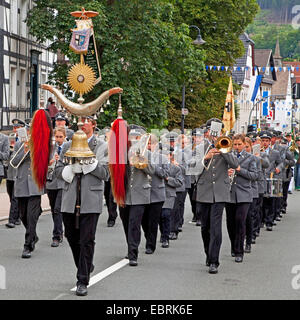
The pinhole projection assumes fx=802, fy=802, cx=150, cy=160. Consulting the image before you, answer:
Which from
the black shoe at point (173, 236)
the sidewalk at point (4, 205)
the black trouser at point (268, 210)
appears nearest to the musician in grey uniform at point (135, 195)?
the black shoe at point (173, 236)

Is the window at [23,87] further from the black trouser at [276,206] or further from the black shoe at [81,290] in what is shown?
the black shoe at [81,290]

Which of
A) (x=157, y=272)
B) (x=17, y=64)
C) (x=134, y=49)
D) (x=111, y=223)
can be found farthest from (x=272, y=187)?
(x=17, y=64)

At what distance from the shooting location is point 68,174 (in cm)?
905

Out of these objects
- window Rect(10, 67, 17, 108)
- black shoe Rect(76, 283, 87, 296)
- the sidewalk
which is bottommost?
the sidewalk

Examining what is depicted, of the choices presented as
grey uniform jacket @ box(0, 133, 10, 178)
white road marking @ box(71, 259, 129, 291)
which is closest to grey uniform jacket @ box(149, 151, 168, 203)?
white road marking @ box(71, 259, 129, 291)

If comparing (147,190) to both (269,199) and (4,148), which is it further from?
(269,199)

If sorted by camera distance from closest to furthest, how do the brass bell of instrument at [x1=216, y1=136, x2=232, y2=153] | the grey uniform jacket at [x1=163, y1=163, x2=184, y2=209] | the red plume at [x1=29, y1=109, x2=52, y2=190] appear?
the red plume at [x1=29, y1=109, x2=52, y2=190] → the brass bell of instrument at [x1=216, y1=136, x2=232, y2=153] → the grey uniform jacket at [x1=163, y1=163, x2=184, y2=209]

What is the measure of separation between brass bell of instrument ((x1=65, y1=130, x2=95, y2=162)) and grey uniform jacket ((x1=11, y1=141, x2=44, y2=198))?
287cm

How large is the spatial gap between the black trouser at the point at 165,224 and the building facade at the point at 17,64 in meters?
15.5

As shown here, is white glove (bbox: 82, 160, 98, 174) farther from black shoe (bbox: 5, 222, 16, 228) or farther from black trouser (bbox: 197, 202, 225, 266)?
black shoe (bbox: 5, 222, 16, 228)

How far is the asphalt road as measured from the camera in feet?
29.2

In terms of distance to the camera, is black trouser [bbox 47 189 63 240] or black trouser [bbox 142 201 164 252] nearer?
black trouser [bbox 142 201 164 252]

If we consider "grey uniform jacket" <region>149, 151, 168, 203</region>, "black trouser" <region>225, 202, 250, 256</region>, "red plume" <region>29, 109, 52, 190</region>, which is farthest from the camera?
"grey uniform jacket" <region>149, 151, 168, 203</region>

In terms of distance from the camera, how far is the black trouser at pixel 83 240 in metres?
8.84
